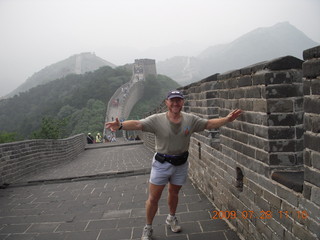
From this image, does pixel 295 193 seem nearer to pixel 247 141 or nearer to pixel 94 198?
pixel 247 141

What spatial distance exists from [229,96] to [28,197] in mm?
3937

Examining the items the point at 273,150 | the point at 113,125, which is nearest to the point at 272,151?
the point at 273,150

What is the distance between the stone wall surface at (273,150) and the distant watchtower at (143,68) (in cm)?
6411

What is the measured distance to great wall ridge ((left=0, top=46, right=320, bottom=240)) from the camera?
5.45 ft

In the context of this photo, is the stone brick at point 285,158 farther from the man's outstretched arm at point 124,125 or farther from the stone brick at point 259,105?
the man's outstretched arm at point 124,125

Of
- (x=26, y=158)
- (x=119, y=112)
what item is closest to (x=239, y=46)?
(x=119, y=112)

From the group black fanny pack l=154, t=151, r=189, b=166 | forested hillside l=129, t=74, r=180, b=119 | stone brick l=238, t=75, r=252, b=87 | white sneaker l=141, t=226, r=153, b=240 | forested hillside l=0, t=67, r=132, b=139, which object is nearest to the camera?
stone brick l=238, t=75, r=252, b=87

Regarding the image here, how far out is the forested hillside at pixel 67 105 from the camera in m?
48.1

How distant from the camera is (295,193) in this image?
6.11ft
